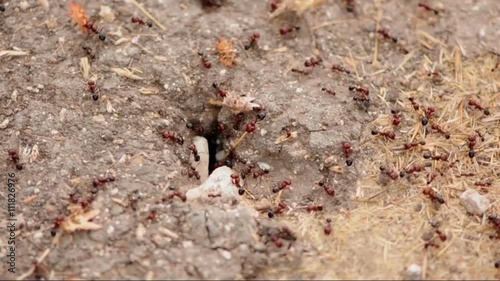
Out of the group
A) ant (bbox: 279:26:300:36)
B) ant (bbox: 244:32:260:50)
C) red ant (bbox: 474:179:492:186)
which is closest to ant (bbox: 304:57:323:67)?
ant (bbox: 279:26:300:36)

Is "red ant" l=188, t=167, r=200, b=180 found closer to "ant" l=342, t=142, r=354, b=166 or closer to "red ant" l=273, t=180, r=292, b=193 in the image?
"red ant" l=273, t=180, r=292, b=193

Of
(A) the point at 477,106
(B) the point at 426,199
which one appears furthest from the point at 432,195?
(A) the point at 477,106

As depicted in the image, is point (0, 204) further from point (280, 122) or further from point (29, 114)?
point (280, 122)

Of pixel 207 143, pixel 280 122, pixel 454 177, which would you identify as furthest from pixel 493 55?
pixel 207 143

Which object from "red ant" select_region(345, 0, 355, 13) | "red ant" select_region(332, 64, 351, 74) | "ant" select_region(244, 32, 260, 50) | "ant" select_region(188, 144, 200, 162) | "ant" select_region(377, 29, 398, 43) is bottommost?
"ant" select_region(188, 144, 200, 162)

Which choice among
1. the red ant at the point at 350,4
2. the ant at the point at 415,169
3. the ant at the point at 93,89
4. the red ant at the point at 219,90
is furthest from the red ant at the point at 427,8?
the ant at the point at 93,89

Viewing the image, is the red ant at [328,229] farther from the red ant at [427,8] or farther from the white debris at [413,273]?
the red ant at [427,8]

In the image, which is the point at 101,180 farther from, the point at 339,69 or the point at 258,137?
the point at 339,69
